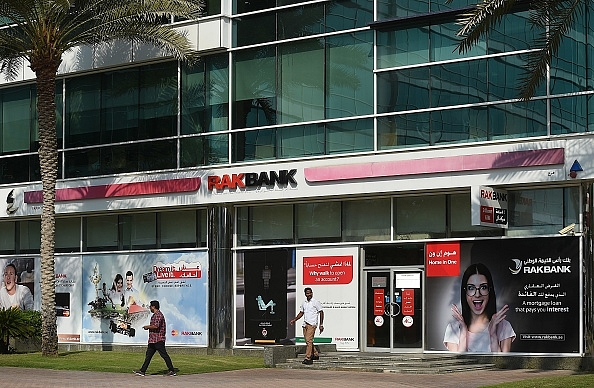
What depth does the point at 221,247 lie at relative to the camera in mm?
30953

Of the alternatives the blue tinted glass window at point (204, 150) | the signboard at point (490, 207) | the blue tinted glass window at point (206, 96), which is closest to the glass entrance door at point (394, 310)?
the signboard at point (490, 207)

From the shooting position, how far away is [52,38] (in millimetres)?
29344

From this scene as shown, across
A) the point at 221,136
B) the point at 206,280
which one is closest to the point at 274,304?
the point at 206,280

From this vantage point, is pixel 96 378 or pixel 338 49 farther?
pixel 338 49

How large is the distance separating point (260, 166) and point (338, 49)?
3.81m

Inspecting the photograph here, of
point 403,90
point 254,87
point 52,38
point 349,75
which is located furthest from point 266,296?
point 52,38

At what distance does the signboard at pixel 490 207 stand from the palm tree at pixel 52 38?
9.26 meters

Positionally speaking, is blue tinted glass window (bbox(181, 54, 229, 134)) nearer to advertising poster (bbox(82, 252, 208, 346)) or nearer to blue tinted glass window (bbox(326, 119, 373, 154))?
blue tinted glass window (bbox(326, 119, 373, 154))

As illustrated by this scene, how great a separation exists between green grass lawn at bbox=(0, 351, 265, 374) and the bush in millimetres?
808

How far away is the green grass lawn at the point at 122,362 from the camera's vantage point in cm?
2547

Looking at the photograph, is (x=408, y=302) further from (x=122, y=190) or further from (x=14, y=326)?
(x=14, y=326)

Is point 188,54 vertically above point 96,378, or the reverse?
point 188,54

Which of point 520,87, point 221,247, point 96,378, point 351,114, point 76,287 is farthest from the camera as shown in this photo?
point 76,287

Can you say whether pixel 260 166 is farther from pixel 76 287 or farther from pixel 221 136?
pixel 76 287
